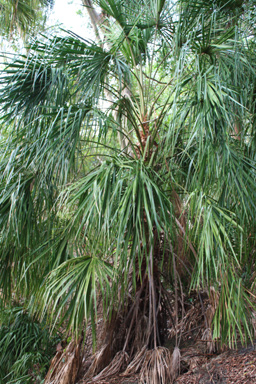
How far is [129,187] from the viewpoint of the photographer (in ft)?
6.37

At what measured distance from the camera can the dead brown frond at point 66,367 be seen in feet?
8.00

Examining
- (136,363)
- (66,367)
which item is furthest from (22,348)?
(136,363)

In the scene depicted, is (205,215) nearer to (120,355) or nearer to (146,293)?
(146,293)

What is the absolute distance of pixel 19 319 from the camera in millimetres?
3629

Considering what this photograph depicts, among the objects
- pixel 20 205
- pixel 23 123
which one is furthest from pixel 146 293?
pixel 23 123

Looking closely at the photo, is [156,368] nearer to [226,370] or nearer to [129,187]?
[226,370]

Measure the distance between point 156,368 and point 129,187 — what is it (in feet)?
4.09

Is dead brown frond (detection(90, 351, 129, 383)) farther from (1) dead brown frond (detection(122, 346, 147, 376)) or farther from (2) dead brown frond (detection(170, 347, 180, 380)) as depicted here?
(2) dead brown frond (detection(170, 347, 180, 380))

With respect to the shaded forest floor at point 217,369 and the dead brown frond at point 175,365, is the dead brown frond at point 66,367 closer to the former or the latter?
the shaded forest floor at point 217,369

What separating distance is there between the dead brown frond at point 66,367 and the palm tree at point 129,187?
160 mm

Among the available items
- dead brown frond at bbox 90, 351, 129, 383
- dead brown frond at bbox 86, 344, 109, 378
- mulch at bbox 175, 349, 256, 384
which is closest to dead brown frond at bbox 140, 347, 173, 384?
mulch at bbox 175, 349, 256, 384

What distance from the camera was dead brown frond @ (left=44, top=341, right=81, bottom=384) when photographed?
2439 mm

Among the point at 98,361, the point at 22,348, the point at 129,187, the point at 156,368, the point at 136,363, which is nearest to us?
the point at 129,187

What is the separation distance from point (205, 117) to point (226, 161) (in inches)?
12.9
